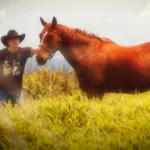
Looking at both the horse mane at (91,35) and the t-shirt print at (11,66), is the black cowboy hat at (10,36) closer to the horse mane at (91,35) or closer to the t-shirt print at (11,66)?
the t-shirt print at (11,66)

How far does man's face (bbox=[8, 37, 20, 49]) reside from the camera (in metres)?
2.50

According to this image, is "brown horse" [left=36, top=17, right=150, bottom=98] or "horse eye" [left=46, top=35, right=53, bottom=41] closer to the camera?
"horse eye" [left=46, top=35, right=53, bottom=41]

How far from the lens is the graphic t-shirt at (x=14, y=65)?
8.14 ft

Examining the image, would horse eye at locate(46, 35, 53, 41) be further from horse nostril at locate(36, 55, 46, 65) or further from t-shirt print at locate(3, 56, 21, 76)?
t-shirt print at locate(3, 56, 21, 76)

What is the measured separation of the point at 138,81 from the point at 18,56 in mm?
725

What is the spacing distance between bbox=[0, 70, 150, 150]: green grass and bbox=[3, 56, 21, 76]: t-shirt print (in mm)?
173

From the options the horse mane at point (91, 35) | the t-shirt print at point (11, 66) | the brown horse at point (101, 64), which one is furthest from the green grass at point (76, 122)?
the horse mane at point (91, 35)

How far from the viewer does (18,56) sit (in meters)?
2.49

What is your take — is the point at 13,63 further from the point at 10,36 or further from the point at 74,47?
the point at 74,47

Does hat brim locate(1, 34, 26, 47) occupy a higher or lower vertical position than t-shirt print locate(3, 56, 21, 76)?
higher

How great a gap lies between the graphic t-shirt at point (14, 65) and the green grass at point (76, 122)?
12cm

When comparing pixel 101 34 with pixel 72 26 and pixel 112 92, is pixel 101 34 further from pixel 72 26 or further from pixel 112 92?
pixel 112 92

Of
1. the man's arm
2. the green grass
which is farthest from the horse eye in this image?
the green grass

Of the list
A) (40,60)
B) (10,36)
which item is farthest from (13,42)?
(40,60)
